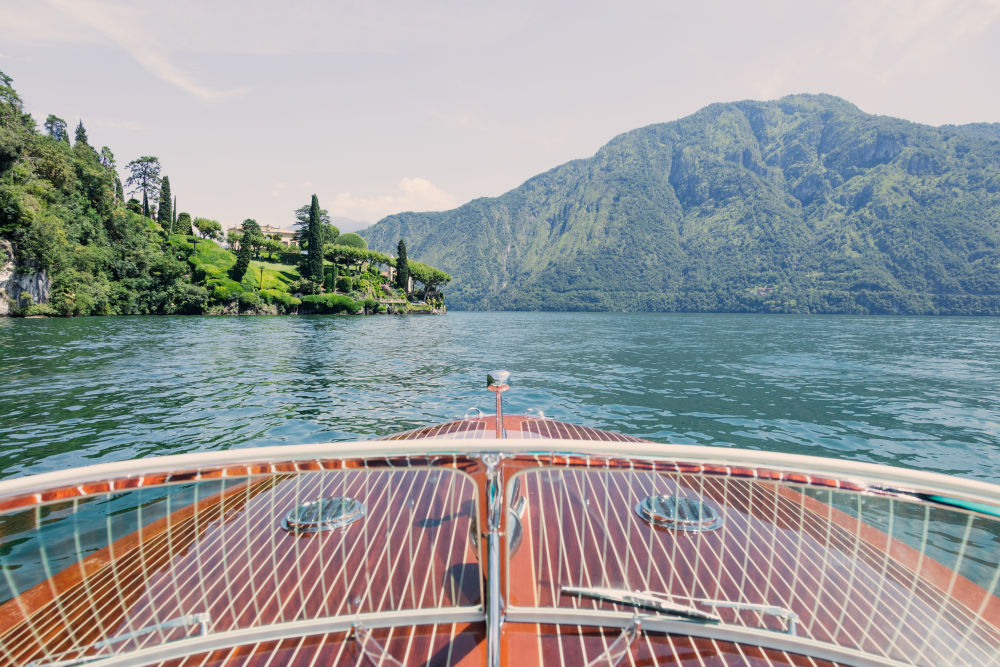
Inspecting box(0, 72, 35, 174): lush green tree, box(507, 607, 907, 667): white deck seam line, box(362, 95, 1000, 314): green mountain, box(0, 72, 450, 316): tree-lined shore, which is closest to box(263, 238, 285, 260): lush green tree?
box(0, 72, 450, 316): tree-lined shore

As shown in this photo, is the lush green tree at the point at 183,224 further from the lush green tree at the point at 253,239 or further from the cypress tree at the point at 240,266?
the cypress tree at the point at 240,266

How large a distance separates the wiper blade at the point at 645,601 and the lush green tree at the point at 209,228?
8747 centimetres

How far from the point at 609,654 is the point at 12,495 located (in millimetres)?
2347

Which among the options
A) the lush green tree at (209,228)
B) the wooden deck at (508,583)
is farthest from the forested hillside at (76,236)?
the wooden deck at (508,583)

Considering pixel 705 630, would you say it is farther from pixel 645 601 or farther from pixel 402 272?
pixel 402 272

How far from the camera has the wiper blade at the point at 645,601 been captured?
6.91 ft

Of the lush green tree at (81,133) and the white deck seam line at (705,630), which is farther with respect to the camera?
the lush green tree at (81,133)

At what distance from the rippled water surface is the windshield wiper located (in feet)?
22.0

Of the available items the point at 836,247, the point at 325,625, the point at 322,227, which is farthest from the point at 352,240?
the point at 836,247

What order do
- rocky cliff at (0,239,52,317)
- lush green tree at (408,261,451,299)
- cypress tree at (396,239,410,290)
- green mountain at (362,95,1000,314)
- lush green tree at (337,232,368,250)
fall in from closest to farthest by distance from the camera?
rocky cliff at (0,239,52,317)
cypress tree at (396,239,410,290)
lush green tree at (408,261,451,299)
lush green tree at (337,232,368,250)
green mountain at (362,95,1000,314)

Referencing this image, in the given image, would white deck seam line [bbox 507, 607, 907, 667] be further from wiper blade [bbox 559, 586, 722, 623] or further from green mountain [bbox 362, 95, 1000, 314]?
green mountain [bbox 362, 95, 1000, 314]

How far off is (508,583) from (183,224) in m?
81.4

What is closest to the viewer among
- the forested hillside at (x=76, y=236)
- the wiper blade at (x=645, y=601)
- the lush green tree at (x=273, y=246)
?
the wiper blade at (x=645, y=601)

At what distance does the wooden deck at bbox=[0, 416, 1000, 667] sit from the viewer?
79.6 inches
